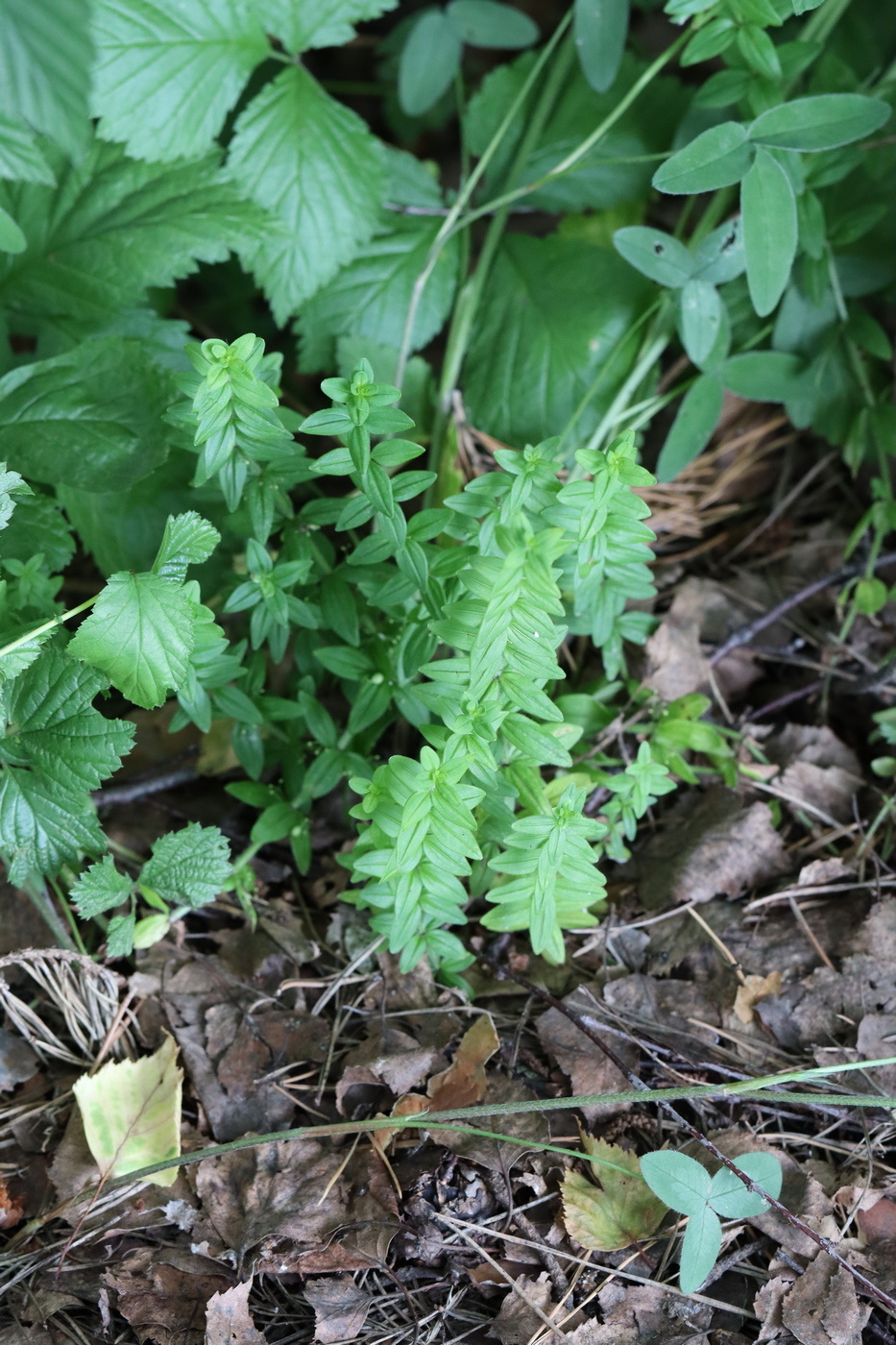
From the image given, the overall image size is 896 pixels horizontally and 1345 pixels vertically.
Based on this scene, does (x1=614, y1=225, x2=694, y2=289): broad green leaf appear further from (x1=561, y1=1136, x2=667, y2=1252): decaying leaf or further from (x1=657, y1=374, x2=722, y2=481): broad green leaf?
(x1=561, y1=1136, x2=667, y2=1252): decaying leaf

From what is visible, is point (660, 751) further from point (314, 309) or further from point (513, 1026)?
point (314, 309)

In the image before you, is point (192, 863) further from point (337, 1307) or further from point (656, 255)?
point (656, 255)

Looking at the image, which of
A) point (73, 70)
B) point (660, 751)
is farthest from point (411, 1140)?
point (73, 70)

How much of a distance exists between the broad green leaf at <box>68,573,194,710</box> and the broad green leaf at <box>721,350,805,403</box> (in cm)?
126

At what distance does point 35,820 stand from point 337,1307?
2.70 feet

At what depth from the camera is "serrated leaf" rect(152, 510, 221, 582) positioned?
138 cm

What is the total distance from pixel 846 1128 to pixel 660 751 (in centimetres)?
68

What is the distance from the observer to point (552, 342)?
207cm

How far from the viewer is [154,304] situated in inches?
91.6

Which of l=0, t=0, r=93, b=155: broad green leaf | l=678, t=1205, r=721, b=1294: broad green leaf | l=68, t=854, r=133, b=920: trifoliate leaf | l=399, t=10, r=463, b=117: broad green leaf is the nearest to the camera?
l=0, t=0, r=93, b=155: broad green leaf

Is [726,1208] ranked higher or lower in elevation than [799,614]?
lower

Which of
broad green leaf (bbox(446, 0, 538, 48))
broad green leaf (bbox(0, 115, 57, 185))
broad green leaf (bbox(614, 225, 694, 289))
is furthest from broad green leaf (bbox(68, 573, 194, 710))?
broad green leaf (bbox(446, 0, 538, 48))

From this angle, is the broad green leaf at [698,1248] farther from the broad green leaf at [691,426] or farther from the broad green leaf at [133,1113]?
the broad green leaf at [691,426]

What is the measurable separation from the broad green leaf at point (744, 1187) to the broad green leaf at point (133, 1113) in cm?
80
